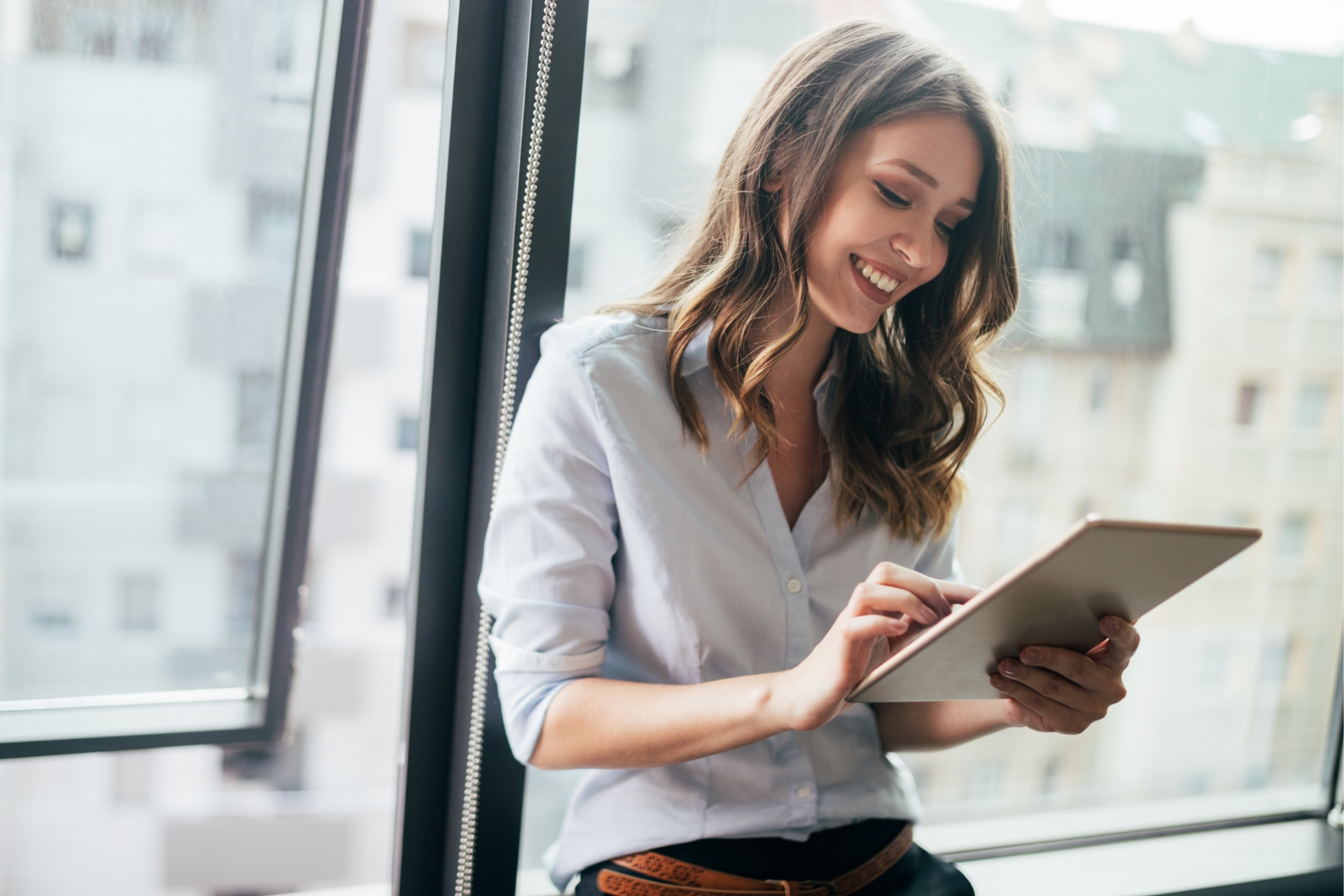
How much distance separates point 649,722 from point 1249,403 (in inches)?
61.1

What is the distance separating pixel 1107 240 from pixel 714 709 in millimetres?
1257

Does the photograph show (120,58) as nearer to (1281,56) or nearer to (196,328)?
(196,328)

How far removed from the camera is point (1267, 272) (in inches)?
73.9

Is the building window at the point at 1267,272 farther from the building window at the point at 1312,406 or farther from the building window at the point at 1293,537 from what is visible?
the building window at the point at 1293,537

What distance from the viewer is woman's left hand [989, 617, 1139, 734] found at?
2.87 feet

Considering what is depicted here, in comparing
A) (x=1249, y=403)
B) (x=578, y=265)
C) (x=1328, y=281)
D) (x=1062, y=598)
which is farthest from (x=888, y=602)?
(x=1328, y=281)

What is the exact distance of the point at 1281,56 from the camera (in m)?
1.78

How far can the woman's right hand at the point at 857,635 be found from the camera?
0.81 m

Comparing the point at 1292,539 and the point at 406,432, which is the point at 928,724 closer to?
the point at 406,432

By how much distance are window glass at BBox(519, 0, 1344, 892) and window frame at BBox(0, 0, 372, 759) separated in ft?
2.64

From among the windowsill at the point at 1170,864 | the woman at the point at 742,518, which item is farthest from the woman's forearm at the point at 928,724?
the windowsill at the point at 1170,864

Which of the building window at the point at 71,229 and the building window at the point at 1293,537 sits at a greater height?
the building window at the point at 71,229

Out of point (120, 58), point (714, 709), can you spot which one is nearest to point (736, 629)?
point (714, 709)

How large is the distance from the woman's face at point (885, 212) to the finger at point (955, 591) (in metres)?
0.33
